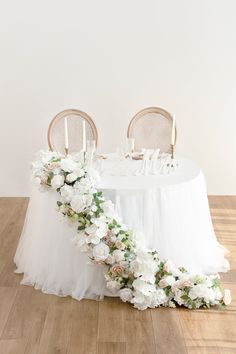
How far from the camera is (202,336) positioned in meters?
3.10

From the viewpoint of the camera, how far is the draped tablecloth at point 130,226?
11.6ft

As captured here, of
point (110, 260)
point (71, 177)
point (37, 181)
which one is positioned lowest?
point (110, 260)

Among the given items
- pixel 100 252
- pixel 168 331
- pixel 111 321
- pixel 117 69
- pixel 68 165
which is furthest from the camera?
pixel 117 69

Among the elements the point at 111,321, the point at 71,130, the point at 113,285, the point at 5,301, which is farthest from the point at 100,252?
the point at 71,130

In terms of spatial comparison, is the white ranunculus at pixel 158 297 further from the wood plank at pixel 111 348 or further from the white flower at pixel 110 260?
the wood plank at pixel 111 348

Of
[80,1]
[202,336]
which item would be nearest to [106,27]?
[80,1]

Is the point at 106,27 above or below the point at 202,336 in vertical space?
above

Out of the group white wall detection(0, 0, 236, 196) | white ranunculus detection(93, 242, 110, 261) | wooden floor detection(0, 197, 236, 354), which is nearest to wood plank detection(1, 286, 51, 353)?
wooden floor detection(0, 197, 236, 354)

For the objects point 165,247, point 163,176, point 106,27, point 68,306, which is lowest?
→ point 68,306

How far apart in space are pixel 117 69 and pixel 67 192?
248cm

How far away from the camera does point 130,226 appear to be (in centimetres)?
354

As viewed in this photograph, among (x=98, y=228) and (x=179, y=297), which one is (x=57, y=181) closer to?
(x=98, y=228)

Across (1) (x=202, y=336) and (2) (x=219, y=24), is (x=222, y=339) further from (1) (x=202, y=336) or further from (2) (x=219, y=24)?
(2) (x=219, y=24)

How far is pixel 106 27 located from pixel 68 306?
3028 millimetres
